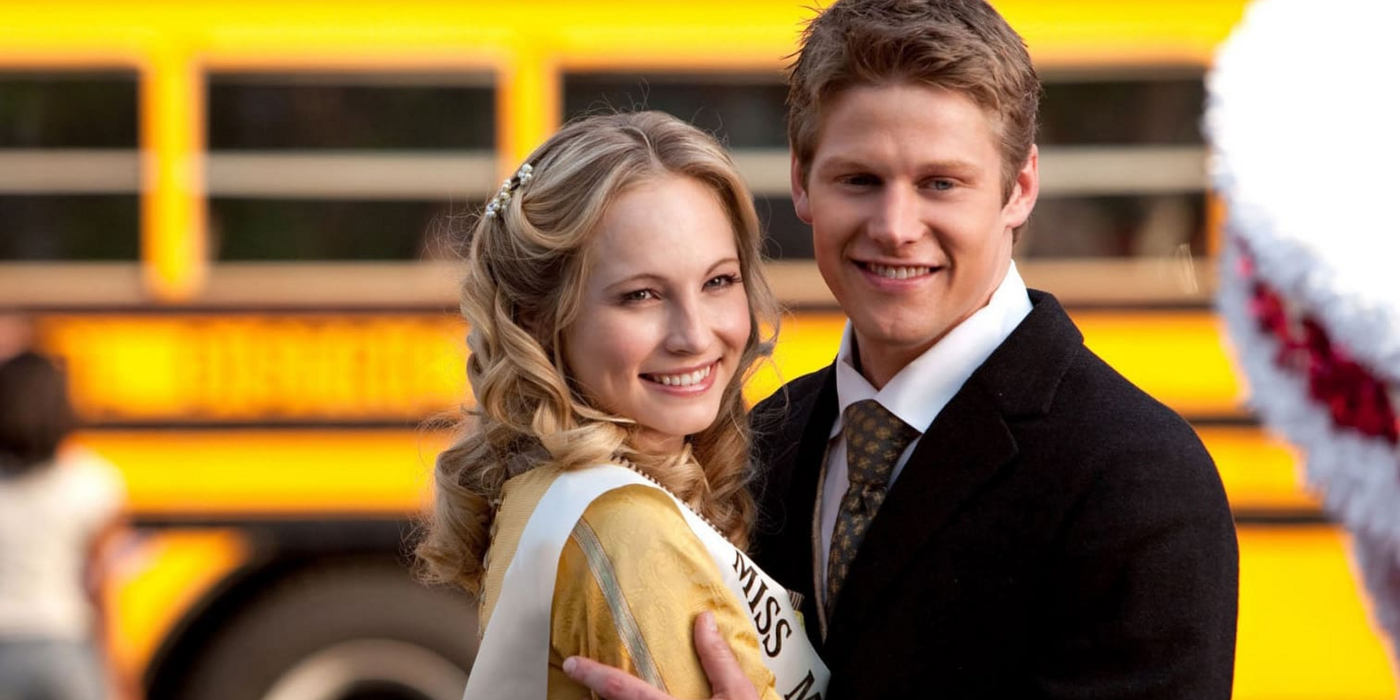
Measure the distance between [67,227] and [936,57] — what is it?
397 cm

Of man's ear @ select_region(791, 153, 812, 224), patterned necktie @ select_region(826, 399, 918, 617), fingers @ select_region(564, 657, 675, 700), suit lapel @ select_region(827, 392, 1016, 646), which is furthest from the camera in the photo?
man's ear @ select_region(791, 153, 812, 224)

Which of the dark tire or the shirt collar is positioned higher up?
the shirt collar

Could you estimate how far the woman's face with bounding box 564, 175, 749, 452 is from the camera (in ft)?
6.62

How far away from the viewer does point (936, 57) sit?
1.95m

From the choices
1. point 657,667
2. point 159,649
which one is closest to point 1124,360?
point 159,649

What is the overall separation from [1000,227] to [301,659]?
12.4 ft

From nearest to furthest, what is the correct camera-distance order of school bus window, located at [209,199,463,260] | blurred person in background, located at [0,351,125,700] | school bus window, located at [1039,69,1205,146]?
blurred person in background, located at [0,351,125,700] → school bus window, located at [1039,69,1205,146] → school bus window, located at [209,199,463,260]

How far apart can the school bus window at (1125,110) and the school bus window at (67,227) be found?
2.67m

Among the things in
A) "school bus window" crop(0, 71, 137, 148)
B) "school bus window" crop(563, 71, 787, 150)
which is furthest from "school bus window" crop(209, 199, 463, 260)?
"school bus window" crop(563, 71, 787, 150)

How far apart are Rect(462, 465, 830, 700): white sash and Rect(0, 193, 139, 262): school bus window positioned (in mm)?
3748

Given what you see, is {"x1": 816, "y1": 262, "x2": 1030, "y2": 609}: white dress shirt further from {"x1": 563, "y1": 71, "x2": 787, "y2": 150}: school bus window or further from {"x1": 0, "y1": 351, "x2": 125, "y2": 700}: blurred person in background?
{"x1": 0, "y1": 351, "x2": 125, "y2": 700}: blurred person in background

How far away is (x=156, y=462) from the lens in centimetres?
527

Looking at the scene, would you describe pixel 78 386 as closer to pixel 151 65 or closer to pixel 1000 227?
pixel 151 65

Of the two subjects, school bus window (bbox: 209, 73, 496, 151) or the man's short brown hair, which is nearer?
the man's short brown hair
